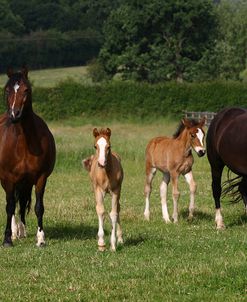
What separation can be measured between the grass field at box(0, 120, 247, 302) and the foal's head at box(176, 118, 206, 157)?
4.38 ft

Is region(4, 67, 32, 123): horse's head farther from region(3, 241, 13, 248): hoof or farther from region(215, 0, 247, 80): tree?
region(215, 0, 247, 80): tree

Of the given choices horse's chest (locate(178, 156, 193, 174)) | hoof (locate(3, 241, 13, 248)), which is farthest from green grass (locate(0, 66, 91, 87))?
hoof (locate(3, 241, 13, 248))

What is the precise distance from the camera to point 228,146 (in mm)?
13945

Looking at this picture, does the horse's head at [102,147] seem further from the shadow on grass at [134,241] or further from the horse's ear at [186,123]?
the horse's ear at [186,123]

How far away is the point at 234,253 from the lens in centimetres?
1037

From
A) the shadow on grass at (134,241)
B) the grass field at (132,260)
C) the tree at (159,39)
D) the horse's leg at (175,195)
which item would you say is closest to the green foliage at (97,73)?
the tree at (159,39)

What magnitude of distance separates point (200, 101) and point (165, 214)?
4033 cm

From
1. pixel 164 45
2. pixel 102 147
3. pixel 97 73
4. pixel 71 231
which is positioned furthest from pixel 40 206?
pixel 97 73

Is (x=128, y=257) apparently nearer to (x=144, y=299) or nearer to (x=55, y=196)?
(x=144, y=299)

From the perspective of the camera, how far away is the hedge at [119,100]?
5431 cm

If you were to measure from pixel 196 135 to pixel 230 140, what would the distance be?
134 cm

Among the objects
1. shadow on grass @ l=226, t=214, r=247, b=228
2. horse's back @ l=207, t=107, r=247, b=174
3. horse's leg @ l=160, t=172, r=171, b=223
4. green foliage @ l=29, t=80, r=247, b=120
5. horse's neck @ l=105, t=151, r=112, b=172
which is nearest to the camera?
horse's neck @ l=105, t=151, r=112, b=172

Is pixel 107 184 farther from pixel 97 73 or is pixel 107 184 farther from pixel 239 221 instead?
pixel 97 73

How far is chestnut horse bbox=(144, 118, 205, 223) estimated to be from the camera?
15242 millimetres
